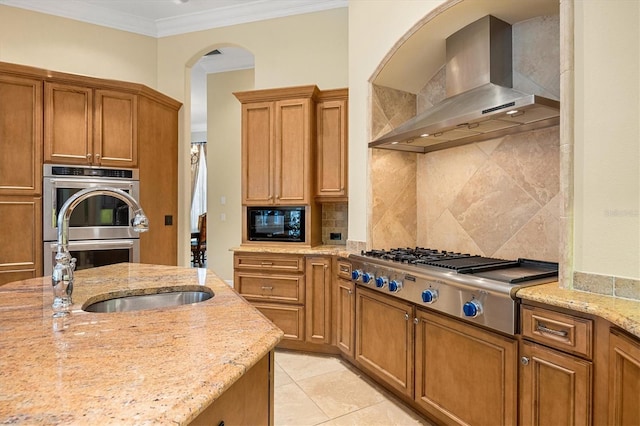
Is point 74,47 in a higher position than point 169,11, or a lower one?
lower

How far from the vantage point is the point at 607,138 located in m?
1.59

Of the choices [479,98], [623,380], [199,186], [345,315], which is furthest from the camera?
[199,186]

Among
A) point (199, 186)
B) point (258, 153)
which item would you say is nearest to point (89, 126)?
point (258, 153)

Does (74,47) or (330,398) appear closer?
(330,398)

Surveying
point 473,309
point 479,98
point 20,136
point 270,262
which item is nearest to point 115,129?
point 20,136

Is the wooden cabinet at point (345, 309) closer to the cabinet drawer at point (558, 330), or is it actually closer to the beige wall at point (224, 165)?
the cabinet drawer at point (558, 330)

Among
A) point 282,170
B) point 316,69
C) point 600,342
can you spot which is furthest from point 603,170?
point 316,69

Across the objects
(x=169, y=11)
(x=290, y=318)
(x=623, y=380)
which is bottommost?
(x=290, y=318)

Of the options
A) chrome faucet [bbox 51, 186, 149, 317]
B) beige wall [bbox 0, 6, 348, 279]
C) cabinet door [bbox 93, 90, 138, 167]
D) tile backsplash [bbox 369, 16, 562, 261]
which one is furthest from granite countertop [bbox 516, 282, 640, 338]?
cabinet door [bbox 93, 90, 138, 167]

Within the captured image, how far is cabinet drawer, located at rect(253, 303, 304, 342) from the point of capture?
3.33m

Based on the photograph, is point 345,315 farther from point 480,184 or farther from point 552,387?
point 552,387

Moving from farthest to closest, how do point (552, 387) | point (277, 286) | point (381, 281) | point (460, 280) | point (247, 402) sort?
point (277, 286)
point (381, 281)
point (460, 280)
point (552, 387)
point (247, 402)

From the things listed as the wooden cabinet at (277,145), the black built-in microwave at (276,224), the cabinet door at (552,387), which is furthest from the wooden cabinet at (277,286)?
the cabinet door at (552,387)

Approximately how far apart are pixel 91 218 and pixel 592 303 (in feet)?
12.8
